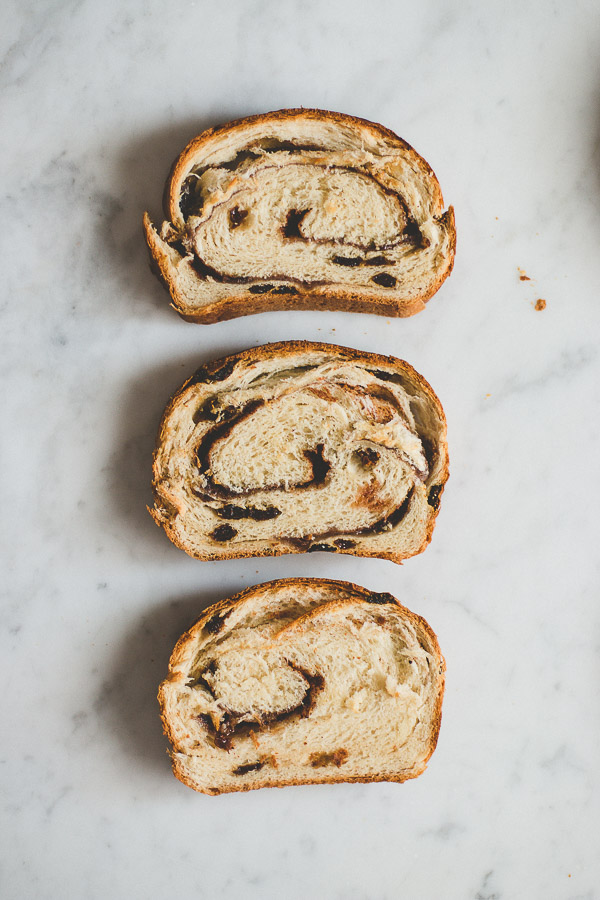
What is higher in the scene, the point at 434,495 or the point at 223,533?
the point at 223,533

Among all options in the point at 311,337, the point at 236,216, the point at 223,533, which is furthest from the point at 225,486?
the point at 236,216

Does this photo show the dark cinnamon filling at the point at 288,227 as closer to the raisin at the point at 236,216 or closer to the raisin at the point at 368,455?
the raisin at the point at 236,216

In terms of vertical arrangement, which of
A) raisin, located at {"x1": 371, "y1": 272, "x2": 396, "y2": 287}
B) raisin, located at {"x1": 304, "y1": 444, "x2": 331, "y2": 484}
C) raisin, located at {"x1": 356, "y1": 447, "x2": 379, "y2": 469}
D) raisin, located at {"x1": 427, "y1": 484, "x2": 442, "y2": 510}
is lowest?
raisin, located at {"x1": 427, "y1": 484, "x2": 442, "y2": 510}

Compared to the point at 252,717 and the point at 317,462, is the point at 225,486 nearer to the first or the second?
the point at 317,462

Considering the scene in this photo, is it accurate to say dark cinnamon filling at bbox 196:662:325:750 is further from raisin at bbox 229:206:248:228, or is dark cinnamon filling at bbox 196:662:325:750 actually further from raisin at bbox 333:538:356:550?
raisin at bbox 229:206:248:228

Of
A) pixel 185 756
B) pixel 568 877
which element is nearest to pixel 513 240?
pixel 185 756

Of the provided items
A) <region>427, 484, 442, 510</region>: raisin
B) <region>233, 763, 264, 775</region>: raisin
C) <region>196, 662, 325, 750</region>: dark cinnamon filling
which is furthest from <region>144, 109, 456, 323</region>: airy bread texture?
<region>233, 763, 264, 775</region>: raisin

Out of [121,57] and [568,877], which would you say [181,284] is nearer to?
[121,57]
